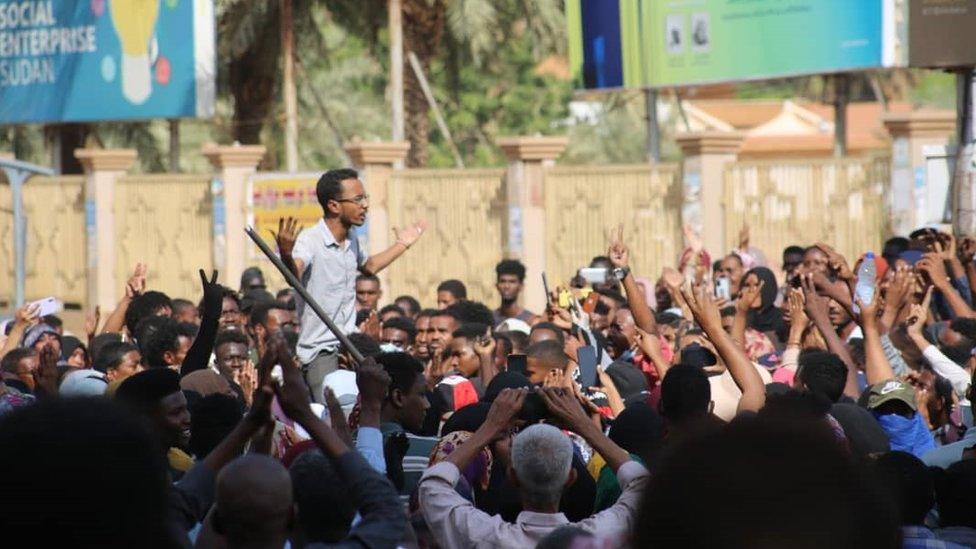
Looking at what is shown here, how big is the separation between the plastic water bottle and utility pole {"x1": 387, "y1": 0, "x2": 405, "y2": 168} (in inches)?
665

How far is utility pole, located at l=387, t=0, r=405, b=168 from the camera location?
2559 centimetres

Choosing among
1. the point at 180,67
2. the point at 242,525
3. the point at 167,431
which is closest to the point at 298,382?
the point at 242,525

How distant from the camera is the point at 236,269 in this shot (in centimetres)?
2189

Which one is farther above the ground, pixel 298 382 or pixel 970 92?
pixel 970 92

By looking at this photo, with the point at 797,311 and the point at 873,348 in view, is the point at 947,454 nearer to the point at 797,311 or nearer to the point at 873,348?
the point at 873,348

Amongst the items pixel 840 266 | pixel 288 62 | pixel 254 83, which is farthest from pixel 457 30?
pixel 840 266

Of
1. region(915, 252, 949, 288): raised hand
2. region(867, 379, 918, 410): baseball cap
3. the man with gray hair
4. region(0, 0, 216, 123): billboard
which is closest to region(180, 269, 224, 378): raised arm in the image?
the man with gray hair

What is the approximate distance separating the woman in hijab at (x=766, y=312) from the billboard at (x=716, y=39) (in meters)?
7.00

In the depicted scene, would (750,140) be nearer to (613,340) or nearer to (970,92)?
(970,92)

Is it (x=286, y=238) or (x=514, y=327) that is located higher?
(x=286, y=238)

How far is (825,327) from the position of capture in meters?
8.86

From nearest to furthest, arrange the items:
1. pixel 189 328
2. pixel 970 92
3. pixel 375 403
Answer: pixel 375 403
pixel 189 328
pixel 970 92

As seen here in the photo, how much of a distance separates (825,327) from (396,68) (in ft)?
57.0

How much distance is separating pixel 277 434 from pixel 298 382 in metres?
2.06
